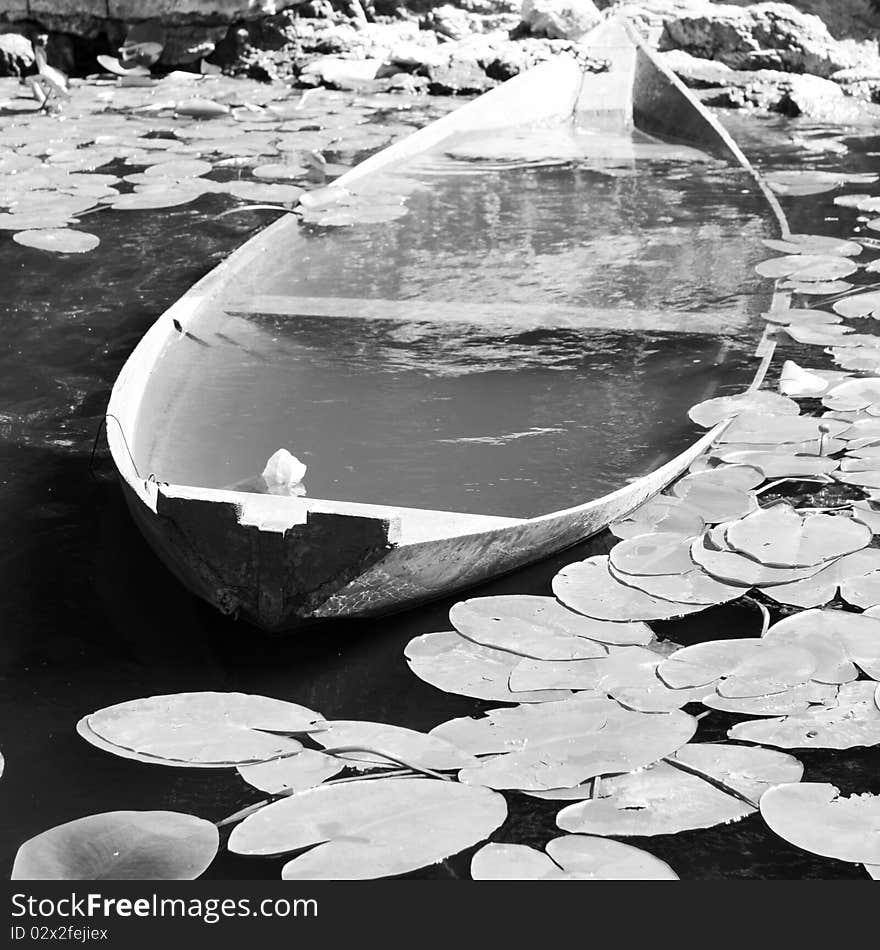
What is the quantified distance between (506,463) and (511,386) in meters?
0.33

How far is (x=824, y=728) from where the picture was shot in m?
1.37

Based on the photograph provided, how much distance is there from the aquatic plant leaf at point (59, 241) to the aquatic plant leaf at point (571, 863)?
8.14ft

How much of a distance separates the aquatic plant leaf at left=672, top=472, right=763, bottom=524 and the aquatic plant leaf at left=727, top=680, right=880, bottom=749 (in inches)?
18.4

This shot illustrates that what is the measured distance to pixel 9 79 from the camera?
638 cm

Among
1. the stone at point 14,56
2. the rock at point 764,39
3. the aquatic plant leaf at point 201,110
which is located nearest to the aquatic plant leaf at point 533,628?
the aquatic plant leaf at point 201,110

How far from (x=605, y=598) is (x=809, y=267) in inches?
63.7

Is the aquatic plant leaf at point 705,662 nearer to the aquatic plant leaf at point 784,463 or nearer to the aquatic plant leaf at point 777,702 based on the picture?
the aquatic plant leaf at point 777,702

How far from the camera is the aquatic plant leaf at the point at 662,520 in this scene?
182cm

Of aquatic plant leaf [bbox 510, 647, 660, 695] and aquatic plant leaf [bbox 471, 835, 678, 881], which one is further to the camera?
aquatic plant leaf [bbox 510, 647, 660, 695]

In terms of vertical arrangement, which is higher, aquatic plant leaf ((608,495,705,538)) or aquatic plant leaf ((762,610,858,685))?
aquatic plant leaf ((608,495,705,538))

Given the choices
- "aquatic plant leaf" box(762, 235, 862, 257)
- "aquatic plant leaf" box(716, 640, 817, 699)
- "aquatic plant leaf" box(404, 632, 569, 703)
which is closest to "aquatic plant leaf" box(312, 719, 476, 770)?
"aquatic plant leaf" box(404, 632, 569, 703)

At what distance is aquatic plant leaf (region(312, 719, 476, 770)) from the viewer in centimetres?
131

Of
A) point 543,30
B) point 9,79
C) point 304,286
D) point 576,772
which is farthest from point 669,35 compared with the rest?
point 576,772

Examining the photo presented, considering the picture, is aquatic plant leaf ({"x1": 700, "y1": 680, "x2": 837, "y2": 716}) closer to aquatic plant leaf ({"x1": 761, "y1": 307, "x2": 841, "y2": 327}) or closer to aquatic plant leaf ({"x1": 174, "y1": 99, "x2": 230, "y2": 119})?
aquatic plant leaf ({"x1": 761, "y1": 307, "x2": 841, "y2": 327})
